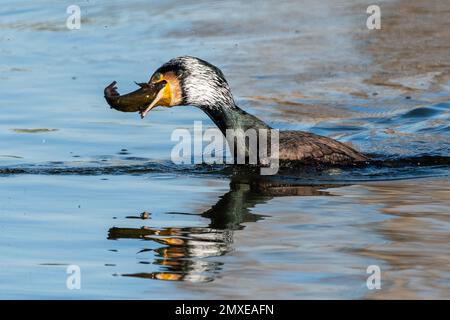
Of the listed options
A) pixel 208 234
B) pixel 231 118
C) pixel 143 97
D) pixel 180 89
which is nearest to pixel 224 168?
pixel 231 118

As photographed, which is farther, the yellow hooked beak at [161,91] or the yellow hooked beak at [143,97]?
the yellow hooked beak at [161,91]

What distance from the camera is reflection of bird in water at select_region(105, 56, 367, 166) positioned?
9.58 m

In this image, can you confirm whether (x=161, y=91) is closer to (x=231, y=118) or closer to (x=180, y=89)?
(x=180, y=89)

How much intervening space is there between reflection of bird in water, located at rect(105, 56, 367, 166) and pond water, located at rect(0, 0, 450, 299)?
23cm

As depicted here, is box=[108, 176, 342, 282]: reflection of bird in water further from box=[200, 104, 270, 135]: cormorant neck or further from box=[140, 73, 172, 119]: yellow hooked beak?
box=[140, 73, 172, 119]: yellow hooked beak

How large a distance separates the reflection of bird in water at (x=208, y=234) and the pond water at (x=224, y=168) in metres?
0.02

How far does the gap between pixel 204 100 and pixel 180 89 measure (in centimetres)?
25

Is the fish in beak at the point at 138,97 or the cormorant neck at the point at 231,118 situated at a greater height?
the fish in beak at the point at 138,97

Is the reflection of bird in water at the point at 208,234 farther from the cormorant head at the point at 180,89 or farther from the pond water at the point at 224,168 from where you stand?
the cormorant head at the point at 180,89

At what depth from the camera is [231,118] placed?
32.3ft

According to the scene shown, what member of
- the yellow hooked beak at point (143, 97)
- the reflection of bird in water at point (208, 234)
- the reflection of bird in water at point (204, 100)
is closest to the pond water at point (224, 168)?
the reflection of bird in water at point (208, 234)

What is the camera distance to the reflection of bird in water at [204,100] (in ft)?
31.4

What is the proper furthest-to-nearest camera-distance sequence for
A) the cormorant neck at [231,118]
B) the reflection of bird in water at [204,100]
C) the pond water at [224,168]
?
the cormorant neck at [231,118] < the reflection of bird in water at [204,100] < the pond water at [224,168]
